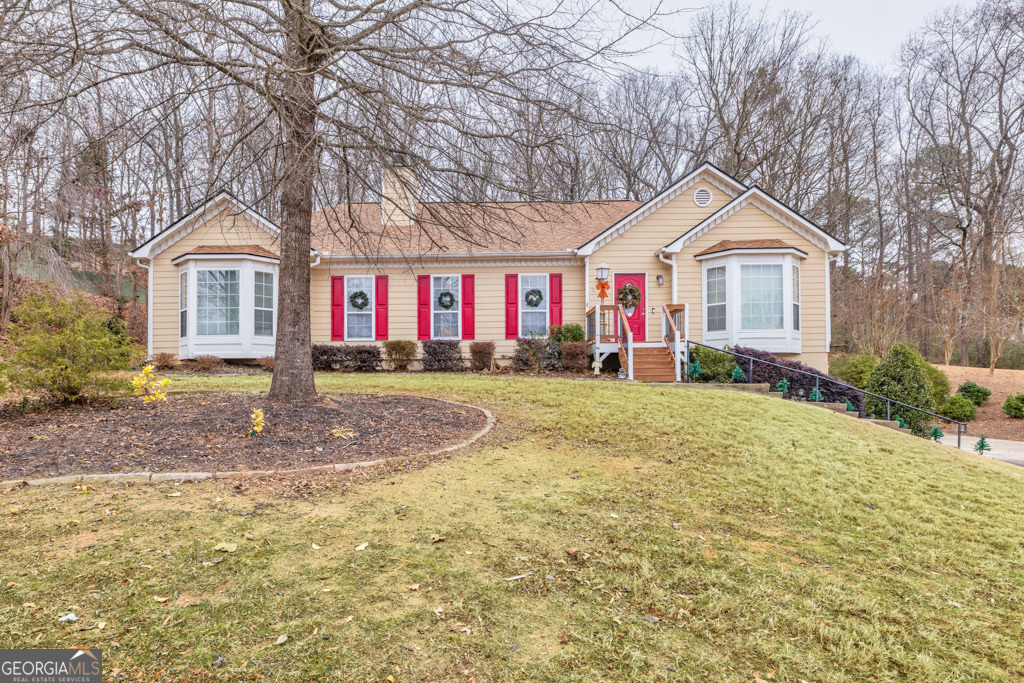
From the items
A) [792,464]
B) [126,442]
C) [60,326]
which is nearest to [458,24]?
[126,442]

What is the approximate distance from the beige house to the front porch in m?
0.05

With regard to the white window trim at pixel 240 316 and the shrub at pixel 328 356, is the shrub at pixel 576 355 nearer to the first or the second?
the shrub at pixel 328 356

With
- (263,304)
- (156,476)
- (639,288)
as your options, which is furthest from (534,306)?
(156,476)

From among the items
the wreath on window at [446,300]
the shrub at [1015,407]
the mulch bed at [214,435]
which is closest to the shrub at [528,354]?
the wreath on window at [446,300]

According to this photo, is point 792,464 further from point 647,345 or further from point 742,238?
point 742,238

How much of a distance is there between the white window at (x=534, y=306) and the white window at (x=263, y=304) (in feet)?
22.5

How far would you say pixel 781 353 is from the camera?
13.3 meters

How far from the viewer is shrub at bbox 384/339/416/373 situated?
1414 cm

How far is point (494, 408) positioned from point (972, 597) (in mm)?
5788

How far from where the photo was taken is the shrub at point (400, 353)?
1414 centimetres

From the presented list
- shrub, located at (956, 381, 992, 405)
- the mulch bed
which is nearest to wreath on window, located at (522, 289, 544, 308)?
the mulch bed

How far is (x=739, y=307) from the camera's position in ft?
43.5

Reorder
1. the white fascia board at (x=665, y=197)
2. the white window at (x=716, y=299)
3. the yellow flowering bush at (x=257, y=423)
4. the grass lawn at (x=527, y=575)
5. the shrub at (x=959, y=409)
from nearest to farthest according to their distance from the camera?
the grass lawn at (x=527, y=575) < the yellow flowering bush at (x=257, y=423) < the white window at (x=716, y=299) < the white fascia board at (x=665, y=197) < the shrub at (x=959, y=409)

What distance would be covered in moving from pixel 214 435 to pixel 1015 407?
62.4ft
